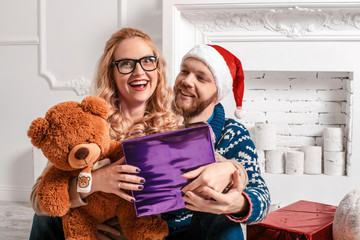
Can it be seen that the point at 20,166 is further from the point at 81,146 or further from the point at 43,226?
the point at 81,146

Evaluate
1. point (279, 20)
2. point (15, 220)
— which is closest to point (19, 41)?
point (15, 220)

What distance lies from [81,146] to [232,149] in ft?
2.10

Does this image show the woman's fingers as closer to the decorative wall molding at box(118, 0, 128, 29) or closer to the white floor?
the white floor

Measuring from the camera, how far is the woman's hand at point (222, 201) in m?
0.98

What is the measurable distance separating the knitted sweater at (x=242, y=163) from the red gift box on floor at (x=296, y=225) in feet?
1.17

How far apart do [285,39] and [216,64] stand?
1268 millimetres

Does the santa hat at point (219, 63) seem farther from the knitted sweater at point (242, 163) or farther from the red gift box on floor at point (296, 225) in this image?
the red gift box on floor at point (296, 225)

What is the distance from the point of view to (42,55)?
293 cm

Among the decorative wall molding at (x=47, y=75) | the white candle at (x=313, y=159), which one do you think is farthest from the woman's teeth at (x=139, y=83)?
the white candle at (x=313, y=159)

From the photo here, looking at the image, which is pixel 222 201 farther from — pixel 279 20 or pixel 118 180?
pixel 279 20

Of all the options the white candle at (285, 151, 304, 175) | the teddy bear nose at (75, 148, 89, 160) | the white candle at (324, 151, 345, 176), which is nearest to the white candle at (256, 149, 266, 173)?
the white candle at (285, 151, 304, 175)

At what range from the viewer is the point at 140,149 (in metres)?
0.92

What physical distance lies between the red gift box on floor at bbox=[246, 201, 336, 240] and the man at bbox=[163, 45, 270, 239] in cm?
36

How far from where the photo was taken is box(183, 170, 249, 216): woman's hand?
98 cm
